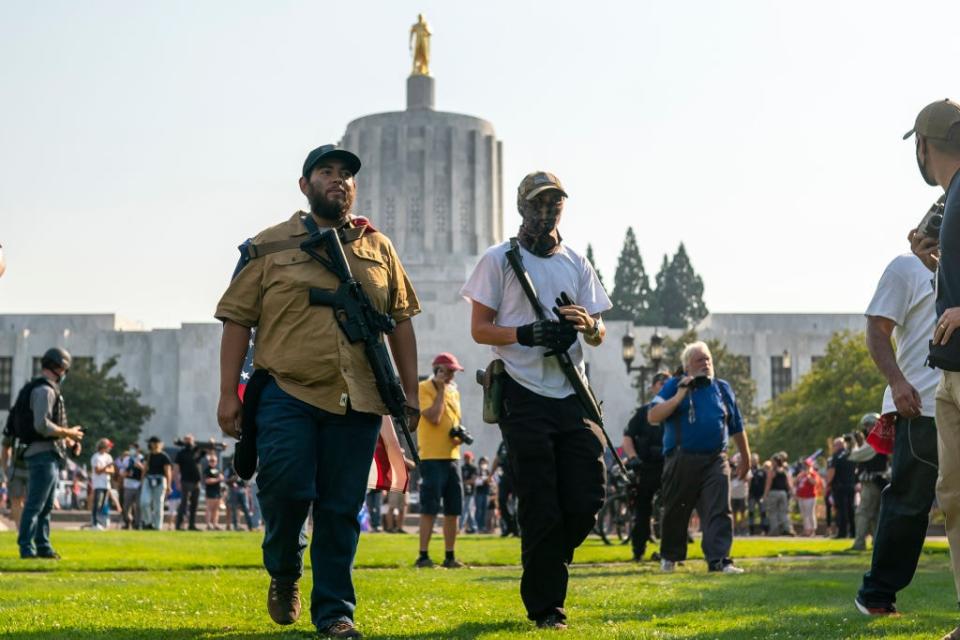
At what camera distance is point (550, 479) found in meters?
6.87

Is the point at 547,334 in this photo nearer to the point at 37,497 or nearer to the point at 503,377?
the point at 503,377

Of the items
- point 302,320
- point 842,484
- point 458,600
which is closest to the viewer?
point 302,320

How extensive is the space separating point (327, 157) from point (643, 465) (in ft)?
29.0

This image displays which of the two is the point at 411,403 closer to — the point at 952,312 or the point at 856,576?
the point at 952,312

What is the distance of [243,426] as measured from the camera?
20.9 feet

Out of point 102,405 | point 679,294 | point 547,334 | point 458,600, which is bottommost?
point 458,600

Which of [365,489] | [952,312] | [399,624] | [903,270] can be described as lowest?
[399,624]

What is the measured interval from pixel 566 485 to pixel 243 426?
1.55m

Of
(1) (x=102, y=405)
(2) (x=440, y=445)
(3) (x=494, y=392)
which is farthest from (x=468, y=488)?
→ (1) (x=102, y=405)

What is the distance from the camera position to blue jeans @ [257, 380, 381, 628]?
20.4 feet

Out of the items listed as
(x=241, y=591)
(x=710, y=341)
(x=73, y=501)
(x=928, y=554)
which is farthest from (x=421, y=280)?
(x=241, y=591)

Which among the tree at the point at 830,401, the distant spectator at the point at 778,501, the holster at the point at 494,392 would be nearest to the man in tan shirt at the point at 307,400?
the holster at the point at 494,392

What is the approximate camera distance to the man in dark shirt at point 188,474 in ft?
86.8

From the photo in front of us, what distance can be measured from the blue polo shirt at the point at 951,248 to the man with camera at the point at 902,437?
1390mm
